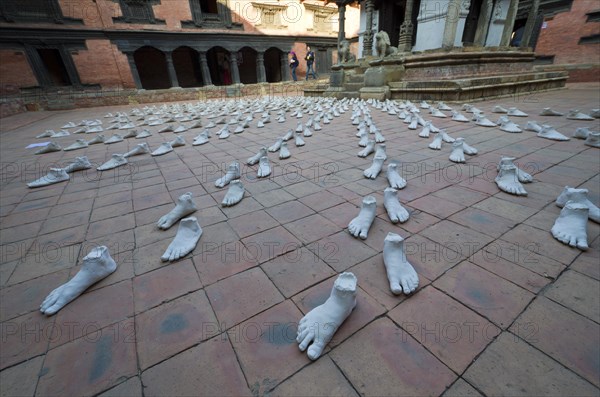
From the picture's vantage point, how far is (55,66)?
14.3m

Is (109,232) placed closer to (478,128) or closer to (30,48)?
(478,128)

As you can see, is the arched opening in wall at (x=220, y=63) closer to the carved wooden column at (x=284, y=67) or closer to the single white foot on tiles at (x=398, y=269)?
the carved wooden column at (x=284, y=67)

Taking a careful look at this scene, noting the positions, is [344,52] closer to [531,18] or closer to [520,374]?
[531,18]

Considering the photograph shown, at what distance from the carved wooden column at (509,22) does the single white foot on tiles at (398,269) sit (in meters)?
11.7

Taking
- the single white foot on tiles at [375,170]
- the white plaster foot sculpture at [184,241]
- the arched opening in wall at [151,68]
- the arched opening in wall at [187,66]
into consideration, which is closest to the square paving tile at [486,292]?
the single white foot on tiles at [375,170]

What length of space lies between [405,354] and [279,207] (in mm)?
1410

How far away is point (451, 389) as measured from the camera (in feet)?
2.99

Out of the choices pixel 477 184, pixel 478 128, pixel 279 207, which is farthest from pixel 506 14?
pixel 279 207

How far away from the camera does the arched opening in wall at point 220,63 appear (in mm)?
18062

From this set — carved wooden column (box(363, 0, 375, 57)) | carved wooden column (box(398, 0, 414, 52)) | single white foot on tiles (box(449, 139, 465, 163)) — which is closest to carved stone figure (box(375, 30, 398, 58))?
carved wooden column (box(398, 0, 414, 52))

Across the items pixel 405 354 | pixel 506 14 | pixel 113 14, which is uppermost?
pixel 113 14

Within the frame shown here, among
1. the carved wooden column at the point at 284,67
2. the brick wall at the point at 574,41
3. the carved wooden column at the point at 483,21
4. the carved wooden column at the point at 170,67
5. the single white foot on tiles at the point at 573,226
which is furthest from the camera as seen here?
the carved wooden column at the point at 284,67

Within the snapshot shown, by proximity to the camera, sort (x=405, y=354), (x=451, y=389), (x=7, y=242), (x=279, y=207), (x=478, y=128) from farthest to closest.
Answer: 1. (x=478, y=128)
2. (x=279, y=207)
3. (x=7, y=242)
4. (x=405, y=354)
5. (x=451, y=389)

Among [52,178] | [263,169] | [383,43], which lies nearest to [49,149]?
[52,178]
